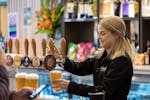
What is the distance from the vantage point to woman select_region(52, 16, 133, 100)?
2355mm

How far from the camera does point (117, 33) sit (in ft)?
8.16

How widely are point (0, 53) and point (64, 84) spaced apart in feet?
2.62

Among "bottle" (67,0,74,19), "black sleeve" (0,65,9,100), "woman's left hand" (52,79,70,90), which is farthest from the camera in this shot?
"bottle" (67,0,74,19)

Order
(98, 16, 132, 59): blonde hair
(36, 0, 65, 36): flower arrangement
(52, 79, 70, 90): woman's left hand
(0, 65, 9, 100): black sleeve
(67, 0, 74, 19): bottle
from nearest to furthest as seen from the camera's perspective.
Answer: (0, 65, 9, 100): black sleeve < (52, 79, 70, 90): woman's left hand < (98, 16, 132, 59): blonde hair < (67, 0, 74, 19): bottle < (36, 0, 65, 36): flower arrangement

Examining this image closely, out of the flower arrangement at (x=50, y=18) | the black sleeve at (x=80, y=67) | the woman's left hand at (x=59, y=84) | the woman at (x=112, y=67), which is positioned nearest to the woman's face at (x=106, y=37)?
the woman at (x=112, y=67)

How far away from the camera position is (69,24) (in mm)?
5070

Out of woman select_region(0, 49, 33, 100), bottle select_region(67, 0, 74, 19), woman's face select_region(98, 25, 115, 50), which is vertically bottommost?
woman select_region(0, 49, 33, 100)

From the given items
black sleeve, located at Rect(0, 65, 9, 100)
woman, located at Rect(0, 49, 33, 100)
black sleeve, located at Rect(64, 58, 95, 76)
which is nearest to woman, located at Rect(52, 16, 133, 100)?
black sleeve, located at Rect(64, 58, 95, 76)

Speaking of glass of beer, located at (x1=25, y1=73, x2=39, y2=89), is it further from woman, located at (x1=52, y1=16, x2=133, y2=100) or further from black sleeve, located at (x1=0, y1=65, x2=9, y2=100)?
black sleeve, located at (x1=0, y1=65, x2=9, y2=100)

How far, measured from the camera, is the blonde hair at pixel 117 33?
245 cm

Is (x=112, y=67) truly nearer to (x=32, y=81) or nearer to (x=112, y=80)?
(x=112, y=80)

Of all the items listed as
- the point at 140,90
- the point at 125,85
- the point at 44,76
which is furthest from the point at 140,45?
the point at 125,85

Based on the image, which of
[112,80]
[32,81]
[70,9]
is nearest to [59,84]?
[32,81]

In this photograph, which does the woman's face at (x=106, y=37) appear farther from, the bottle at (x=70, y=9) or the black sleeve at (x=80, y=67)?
the bottle at (x=70, y=9)
